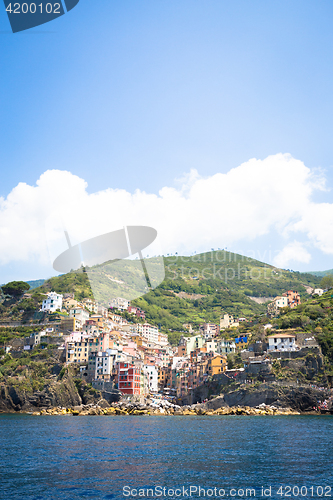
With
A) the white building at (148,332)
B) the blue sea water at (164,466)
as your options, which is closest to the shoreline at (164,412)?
the blue sea water at (164,466)

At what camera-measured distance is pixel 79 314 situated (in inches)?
2813

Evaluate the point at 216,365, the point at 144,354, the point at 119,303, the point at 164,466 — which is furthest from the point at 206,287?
the point at 164,466

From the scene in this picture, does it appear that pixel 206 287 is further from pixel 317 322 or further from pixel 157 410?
pixel 157 410

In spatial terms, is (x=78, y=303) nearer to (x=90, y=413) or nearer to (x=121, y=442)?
(x=90, y=413)

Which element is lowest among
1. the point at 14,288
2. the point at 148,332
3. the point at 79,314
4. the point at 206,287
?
the point at 148,332

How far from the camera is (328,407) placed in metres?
43.5

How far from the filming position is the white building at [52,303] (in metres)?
74.6

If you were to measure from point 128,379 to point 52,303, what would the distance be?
89.8ft

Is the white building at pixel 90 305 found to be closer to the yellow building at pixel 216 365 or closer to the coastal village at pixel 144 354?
the coastal village at pixel 144 354

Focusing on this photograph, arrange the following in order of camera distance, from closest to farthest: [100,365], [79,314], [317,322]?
1. [100,365]
2. [317,322]
3. [79,314]

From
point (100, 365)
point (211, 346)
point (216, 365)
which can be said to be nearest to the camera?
point (100, 365)

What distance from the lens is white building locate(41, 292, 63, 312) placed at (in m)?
74.6

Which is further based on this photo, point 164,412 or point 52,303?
point 52,303

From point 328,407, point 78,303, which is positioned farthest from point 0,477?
point 78,303
